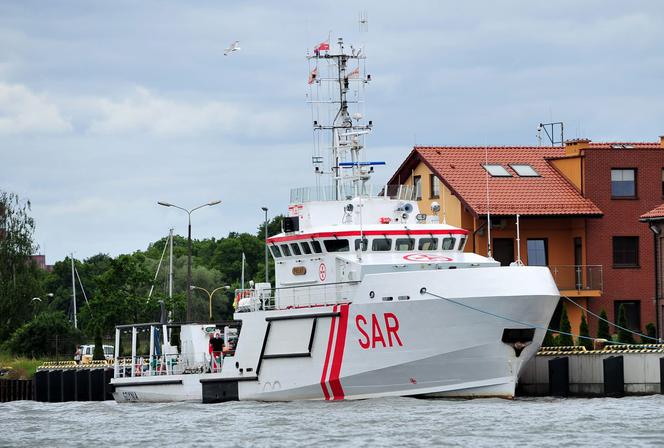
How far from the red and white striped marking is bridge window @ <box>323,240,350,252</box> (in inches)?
94.8

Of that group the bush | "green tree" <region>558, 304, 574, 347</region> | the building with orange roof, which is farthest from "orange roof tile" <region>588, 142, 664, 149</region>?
the bush

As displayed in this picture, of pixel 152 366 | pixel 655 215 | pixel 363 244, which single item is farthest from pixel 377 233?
pixel 655 215

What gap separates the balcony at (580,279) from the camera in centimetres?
6016

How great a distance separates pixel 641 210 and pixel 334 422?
2657 centimetres

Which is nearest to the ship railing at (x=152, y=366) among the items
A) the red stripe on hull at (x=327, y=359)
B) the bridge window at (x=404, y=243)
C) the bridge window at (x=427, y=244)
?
the red stripe on hull at (x=327, y=359)

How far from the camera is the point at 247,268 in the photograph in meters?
125

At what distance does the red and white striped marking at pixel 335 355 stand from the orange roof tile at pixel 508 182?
53.8 ft

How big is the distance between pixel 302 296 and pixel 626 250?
19800mm

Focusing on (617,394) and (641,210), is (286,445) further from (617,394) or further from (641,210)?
(641,210)

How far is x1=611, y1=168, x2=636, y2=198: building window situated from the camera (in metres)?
61.9

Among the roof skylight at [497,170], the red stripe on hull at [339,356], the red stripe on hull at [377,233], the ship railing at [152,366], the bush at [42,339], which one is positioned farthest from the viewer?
the bush at [42,339]

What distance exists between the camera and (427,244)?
152ft

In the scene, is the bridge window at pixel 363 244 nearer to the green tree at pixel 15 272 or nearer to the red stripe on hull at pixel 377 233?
the red stripe on hull at pixel 377 233

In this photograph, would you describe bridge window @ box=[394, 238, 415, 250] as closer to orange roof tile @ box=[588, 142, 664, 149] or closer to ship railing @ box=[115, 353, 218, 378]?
ship railing @ box=[115, 353, 218, 378]
